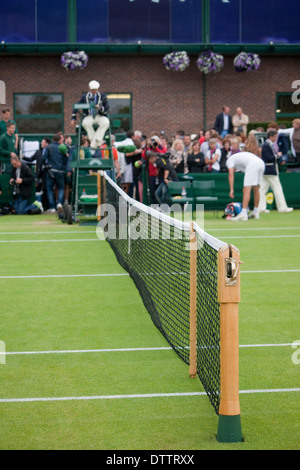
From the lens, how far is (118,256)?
42.6ft

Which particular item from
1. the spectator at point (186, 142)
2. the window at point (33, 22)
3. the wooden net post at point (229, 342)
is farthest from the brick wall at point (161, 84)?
the wooden net post at point (229, 342)

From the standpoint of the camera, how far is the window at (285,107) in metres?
34.2

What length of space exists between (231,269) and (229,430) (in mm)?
965

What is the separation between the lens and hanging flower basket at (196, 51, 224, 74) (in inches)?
1257

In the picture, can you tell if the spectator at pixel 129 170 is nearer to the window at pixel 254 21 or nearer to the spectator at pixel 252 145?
the spectator at pixel 252 145

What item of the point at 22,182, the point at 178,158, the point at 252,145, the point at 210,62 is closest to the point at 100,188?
the point at 22,182

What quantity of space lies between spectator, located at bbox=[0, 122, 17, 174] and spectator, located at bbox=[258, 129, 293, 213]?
7.09m

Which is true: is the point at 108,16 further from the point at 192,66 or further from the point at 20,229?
the point at 20,229

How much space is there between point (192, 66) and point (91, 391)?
28859 mm

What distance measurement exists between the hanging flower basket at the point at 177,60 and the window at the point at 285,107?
4.77 m

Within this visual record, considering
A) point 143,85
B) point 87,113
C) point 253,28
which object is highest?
point 253,28

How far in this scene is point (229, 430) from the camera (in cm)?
470

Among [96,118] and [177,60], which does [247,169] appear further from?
[177,60]

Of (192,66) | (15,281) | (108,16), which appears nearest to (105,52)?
(108,16)
